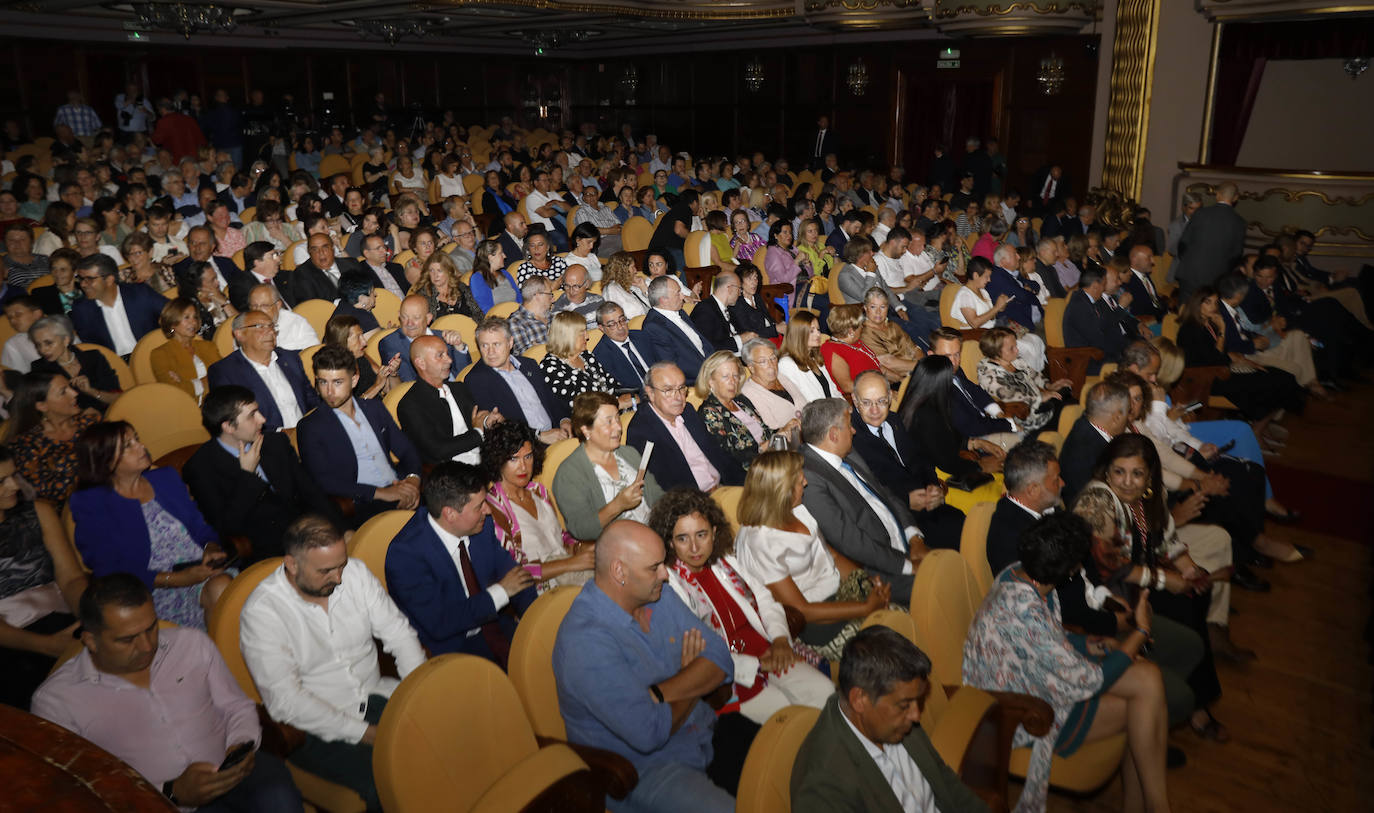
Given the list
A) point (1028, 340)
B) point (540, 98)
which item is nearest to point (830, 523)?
point (1028, 340)

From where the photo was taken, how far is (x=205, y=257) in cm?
609

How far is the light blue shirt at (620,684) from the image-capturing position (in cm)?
213

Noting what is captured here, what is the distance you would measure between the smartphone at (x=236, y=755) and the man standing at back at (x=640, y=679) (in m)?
0.75

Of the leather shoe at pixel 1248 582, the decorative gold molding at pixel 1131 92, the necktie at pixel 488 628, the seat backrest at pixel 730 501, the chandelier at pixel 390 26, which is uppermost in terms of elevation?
the chandelier at pixel 390 26

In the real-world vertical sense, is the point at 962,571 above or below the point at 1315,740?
above

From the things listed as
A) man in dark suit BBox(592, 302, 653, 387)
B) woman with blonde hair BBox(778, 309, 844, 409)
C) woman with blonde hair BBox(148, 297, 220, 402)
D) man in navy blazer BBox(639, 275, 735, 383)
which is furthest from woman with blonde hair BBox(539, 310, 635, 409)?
woman with blonde hair BBox(148, 297, 220, 402)

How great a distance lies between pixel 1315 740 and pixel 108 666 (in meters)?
3.77

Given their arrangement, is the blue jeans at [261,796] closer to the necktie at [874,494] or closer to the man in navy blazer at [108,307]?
the necktie at [874,494]

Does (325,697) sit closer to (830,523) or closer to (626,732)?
(626,732)

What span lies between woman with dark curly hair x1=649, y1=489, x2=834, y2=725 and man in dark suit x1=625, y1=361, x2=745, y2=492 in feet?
3.18

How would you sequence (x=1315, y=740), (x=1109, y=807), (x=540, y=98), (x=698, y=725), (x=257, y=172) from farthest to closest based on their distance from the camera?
(x=540, y=98) → (x=257, y=172) → (x=1315, y=740) → (x=1109, y=807) → (x=698, y=725)

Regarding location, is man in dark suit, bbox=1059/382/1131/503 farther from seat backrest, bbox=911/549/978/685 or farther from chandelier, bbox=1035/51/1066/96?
chandelier, bbox=1035/51/1066/96

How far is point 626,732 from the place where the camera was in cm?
213

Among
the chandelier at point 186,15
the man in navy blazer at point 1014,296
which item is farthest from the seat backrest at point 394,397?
the chandelier at point 186,15
